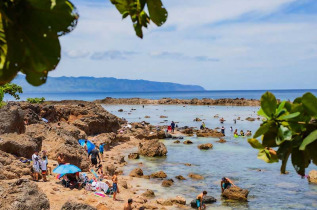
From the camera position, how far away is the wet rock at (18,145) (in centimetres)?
1510

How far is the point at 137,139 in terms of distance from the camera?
3666cm

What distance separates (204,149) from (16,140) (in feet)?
66.4

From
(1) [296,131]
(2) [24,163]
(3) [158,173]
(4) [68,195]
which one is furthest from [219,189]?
(1) [296,131]

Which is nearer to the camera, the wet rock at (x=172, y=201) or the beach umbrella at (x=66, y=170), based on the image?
the beach umbrella at (x=66, y=170)

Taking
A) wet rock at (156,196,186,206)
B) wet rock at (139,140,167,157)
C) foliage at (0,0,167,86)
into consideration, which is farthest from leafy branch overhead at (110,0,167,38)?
wet rock at (139,140,167,157)

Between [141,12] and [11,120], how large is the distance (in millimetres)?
16307

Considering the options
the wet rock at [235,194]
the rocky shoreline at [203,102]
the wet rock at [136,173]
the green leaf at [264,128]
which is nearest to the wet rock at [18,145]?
the wet rock at [136,173]

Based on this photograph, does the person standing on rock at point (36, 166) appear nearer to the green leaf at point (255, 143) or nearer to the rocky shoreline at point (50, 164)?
the rocky shoreline at point (50, 164)

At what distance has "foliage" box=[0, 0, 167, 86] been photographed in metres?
1.69

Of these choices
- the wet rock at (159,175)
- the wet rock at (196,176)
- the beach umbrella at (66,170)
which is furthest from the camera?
the wet rock at (196,176)

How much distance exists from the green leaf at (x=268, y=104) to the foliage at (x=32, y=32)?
1.35 m

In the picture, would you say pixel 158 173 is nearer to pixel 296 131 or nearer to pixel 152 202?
pixel 152 202

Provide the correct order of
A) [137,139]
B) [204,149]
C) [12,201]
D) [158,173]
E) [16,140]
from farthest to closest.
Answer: [137,139]
[204,149]
[158,173]
[16,140]
[12,201]

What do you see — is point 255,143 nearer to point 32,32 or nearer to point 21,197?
point 32,32
